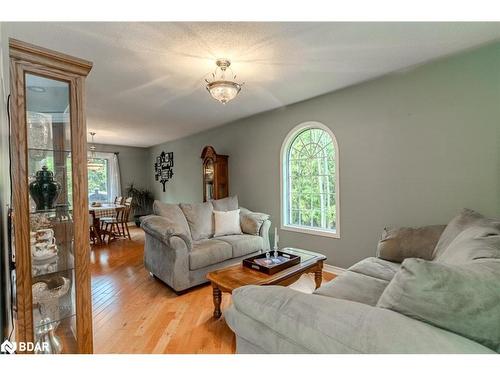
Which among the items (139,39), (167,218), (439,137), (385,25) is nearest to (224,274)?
(167,218)

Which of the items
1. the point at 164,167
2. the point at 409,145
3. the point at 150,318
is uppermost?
the point at 164,167

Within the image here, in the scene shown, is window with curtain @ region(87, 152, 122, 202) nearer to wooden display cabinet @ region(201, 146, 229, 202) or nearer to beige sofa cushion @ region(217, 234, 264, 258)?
wooden display cabinet @ region(201, 146, 229, 202)

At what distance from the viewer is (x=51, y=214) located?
4.20 feet

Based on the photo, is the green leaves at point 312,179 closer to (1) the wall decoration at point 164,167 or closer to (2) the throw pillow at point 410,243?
(2) the throw pillow at point 410,243

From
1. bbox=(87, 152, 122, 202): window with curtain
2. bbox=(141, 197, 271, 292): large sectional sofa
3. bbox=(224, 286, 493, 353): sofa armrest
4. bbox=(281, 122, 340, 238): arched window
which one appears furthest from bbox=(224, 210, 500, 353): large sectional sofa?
bbox=(87, 152, 122, 202): window with curtain

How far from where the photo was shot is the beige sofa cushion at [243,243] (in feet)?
9.83

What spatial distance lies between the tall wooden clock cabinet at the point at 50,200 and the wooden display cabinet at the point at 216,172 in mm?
3286

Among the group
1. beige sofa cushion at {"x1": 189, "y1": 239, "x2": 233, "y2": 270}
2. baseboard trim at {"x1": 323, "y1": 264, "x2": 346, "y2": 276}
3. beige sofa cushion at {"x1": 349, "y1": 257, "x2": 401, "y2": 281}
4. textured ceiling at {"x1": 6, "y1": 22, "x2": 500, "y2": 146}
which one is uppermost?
textured ceiling at {"x1": 6, "y1": 22, "x2": 500, "y2": 146}

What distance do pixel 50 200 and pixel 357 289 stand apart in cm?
196

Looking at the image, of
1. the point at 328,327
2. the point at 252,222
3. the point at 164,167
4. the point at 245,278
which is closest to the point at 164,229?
the point at 245,278

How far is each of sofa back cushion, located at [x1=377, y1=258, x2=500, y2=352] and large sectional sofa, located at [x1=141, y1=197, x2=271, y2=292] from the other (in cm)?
219

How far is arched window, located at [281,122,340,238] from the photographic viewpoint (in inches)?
127

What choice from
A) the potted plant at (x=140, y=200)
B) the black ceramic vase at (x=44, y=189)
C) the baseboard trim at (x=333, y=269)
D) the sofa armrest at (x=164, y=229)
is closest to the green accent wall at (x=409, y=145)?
the baseboard trim at (x=333, y=269)

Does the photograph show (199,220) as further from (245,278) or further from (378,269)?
(378,269)
